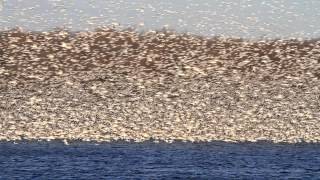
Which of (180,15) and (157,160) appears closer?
(157,160)

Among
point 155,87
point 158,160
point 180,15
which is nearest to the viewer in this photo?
point 158,160

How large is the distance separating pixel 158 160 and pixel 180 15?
1712cm

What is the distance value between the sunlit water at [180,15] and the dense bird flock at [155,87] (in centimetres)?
164

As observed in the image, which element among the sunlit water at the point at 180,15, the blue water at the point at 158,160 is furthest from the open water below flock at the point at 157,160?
the sunlit water at the point at 180,15

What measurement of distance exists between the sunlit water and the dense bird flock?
164 centimetres

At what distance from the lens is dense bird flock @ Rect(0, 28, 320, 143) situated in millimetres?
20656

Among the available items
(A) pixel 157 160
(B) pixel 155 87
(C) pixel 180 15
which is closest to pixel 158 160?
(A) pixel 157 160

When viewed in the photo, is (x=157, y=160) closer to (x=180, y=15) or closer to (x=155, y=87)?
(x=155, y=87)

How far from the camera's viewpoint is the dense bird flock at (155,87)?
20.7 meters

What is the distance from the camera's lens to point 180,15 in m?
34.3

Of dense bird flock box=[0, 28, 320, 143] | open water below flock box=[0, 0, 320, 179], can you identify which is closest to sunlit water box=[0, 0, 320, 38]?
dense bird flock box=[0, 28, 320, 143]

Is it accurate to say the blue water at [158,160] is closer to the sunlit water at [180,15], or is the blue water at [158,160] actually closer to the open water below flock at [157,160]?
the open water below flock at [157,160]

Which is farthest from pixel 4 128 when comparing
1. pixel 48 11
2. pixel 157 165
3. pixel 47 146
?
pixel 48 11

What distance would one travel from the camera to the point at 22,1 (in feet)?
118
